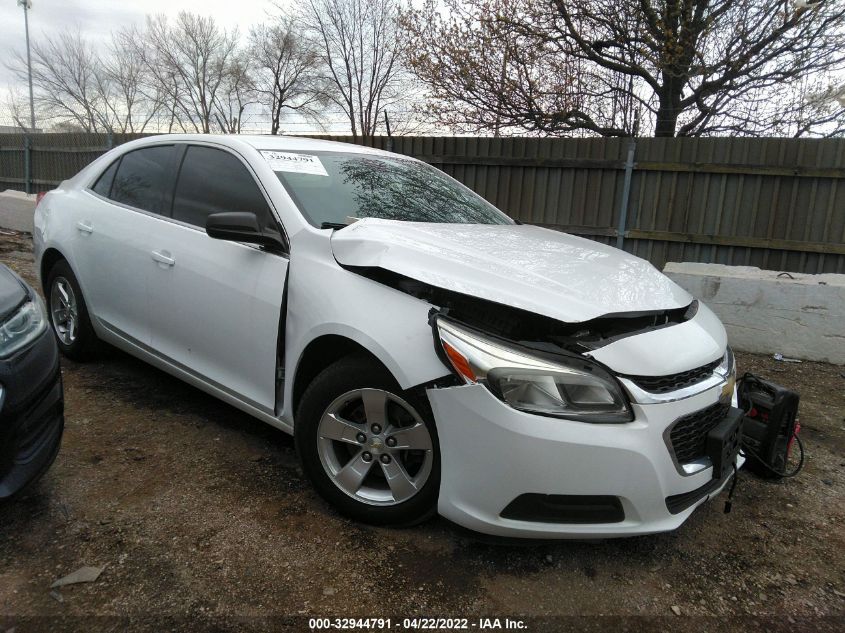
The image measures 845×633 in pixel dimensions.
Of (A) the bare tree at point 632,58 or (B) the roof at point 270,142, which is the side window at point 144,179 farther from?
(A) the bare tree at point 632,58

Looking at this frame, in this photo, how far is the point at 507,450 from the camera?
1.96 meters

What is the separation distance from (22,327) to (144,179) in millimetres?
1663

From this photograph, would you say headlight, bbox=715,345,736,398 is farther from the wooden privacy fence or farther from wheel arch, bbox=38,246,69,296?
the wooden privacy fence

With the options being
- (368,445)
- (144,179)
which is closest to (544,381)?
(368,445)

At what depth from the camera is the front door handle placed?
10.3ft

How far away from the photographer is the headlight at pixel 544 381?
1967 mm

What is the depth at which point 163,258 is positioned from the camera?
3.19 metres

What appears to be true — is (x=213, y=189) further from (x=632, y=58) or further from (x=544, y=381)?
(x=632, y=58)

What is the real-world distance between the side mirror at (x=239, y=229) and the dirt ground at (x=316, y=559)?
113 centimetres

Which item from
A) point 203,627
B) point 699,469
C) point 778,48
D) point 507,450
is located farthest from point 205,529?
point 778,48

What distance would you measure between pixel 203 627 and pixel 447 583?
836 millimetres

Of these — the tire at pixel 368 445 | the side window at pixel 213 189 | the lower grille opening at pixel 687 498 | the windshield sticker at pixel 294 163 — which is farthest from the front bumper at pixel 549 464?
the windshield sticker at pixel 294 163

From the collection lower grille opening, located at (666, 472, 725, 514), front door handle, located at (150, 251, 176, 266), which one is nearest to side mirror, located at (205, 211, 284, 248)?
front door handle, located at (150, 251, 176, 266)

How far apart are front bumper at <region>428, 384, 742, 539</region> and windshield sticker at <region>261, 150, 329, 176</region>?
1509 millimetres
